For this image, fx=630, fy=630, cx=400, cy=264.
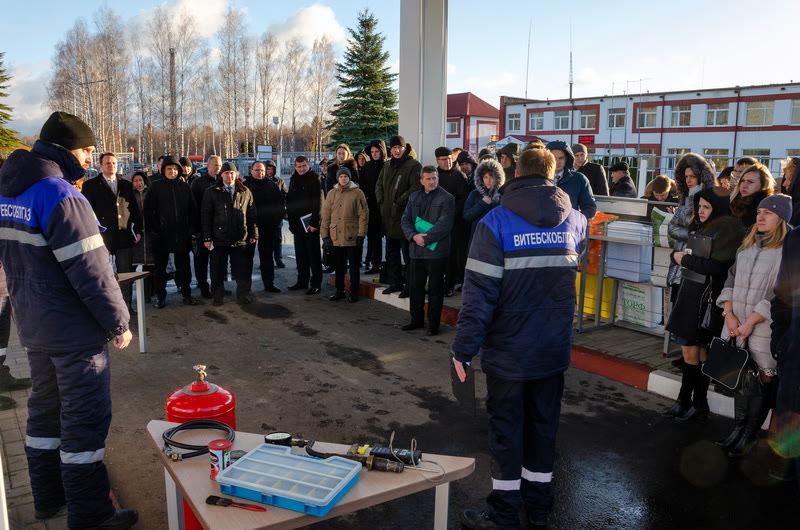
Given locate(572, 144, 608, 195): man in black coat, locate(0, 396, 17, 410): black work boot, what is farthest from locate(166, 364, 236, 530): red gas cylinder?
locate(572, 144, 608, 195): man in black coat

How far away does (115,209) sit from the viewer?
8.13 meters

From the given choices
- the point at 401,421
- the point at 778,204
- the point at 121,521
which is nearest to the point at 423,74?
the point at 401,421

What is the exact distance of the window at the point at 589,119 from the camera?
52.0 meters

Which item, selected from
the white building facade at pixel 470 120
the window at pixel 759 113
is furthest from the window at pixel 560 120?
the window at pixel 759 113

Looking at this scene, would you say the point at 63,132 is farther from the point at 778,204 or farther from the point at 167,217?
the point at 167,217

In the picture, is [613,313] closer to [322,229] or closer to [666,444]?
[666,444]

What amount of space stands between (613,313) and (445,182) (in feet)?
9.88

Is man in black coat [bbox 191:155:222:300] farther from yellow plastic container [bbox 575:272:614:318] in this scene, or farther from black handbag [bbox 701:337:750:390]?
black handbag [bbox 701:337:750:390]

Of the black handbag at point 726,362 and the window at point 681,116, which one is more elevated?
the window at point 681,116

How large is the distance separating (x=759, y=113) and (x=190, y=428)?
4913cm

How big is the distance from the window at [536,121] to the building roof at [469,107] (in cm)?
678

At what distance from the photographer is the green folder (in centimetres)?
777

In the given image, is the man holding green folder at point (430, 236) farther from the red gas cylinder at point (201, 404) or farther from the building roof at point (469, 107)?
the building roof at point (469, 107)

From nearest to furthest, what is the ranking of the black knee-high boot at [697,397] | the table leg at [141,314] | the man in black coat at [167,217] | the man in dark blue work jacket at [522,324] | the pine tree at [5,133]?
the man in dark blue work jacket at [522,324]
the black knee-high boot at [697,397]
the table leg at [141,314]
the man in black coat at [167,217]
the pine tree at [5,133]
